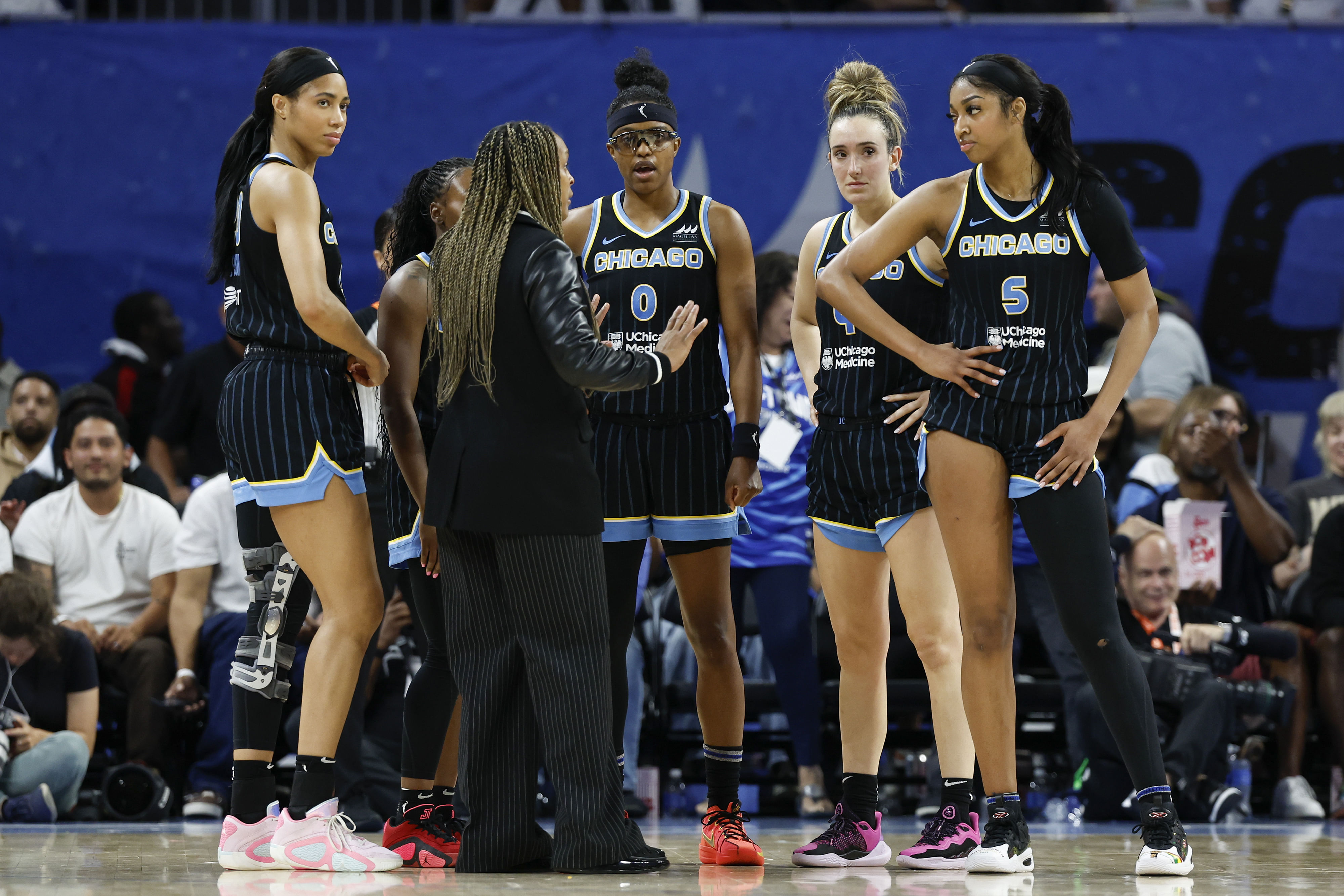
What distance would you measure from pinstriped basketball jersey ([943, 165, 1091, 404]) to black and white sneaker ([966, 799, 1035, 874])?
3.53ft

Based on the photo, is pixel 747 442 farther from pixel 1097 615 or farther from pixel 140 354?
pixel 140 354

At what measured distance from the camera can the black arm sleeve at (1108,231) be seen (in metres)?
4.01

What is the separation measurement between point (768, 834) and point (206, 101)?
502cm

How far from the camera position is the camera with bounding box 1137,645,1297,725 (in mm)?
6383

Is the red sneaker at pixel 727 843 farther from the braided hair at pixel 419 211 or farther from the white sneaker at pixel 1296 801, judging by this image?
the white sneaker at pixel 1296 801

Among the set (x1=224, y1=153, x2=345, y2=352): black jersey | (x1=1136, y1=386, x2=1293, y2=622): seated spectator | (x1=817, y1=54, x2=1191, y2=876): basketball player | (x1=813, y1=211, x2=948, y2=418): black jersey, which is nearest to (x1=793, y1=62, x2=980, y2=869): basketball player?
(x1=813, y1=211, x2=948, y2=418): black jersey

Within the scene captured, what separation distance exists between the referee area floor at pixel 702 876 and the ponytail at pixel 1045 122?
1716 millimetres

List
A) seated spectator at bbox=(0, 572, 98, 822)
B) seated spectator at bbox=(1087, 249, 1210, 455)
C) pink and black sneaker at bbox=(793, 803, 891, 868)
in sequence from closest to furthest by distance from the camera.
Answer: pink and black sneaker at bbox=(793, 803, 891, 868) → seated spectator at bbox=(0, 572, 98, 822) → seated spectator at bbox=(1087, 249, 1210, 455)

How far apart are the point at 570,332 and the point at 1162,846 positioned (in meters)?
1.99

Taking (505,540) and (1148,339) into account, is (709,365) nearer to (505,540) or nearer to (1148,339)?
(505,540)

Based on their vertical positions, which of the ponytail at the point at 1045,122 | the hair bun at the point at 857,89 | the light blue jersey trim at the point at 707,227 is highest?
the hair bun at the point at 857,89

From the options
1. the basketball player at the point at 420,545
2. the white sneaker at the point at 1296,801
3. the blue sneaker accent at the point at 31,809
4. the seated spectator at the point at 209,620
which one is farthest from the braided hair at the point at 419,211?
the white sneaker at the point at 1296,801

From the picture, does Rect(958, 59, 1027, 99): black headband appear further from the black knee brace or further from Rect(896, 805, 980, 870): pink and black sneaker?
the black knee brace

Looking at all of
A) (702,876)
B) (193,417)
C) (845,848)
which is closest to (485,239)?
(702,876)
